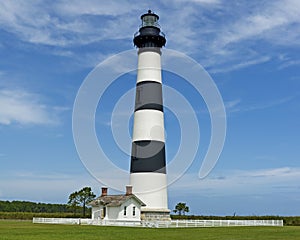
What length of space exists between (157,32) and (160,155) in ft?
36.2

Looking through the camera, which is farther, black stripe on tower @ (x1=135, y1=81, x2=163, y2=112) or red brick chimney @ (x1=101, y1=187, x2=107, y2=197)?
red brick chimney @ (x1=101, y1=187, x2=107, y2=197)

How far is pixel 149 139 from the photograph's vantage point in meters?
35.7

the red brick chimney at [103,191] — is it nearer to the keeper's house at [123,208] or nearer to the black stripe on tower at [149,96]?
the keeper's house at [123,208]

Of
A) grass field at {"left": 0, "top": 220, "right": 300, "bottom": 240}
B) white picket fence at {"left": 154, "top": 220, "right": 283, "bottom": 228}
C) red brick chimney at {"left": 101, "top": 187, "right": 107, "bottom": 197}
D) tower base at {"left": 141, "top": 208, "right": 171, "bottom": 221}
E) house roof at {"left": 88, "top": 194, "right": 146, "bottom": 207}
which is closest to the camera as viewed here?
grass field at {"left": 0, "top": 220, "right": 300, "bottom": 240}

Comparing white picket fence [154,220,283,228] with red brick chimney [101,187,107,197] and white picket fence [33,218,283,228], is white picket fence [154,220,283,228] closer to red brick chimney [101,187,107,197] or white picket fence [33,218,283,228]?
white picket fence [33,218,283,228]

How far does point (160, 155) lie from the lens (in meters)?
35.9

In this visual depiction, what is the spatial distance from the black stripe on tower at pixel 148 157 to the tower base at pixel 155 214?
3459 millimetres

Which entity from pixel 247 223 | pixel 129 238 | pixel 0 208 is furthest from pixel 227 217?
pixel 0 208

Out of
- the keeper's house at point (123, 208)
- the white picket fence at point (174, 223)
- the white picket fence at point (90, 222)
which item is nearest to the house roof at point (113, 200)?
the keeper's house at point (123, 208)

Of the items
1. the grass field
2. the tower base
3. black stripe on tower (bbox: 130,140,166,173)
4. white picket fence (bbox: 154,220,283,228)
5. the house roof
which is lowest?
the grass field

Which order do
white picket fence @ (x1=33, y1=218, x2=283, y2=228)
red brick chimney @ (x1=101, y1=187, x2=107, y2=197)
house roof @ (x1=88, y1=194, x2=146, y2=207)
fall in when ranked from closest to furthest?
white picket fence @ (x1=33, y1=218, x2=283, y2=228), house roof @ (x1=88, y1=194, x2=146, y2=207), red brick chimney @ (x1=101, y1=187, x2=107, y2=197)

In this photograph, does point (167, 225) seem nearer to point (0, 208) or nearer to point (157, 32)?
point (157, 32)

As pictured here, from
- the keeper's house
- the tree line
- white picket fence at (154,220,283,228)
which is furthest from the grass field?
the tree line

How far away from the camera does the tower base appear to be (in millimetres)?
36125
